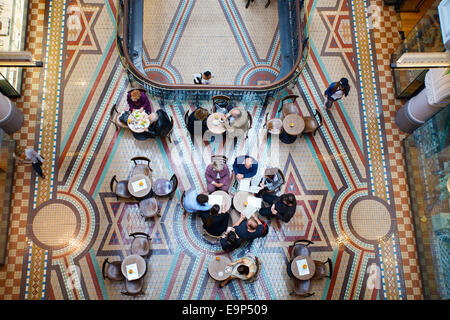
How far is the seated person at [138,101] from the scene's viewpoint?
777 cm

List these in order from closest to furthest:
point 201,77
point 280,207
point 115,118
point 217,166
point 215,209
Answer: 1. point 215,209
2. point 280,207
3. point 217,166
4. point 115,118
5. point 201,77

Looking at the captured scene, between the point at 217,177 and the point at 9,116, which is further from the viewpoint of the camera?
the point at 9,116

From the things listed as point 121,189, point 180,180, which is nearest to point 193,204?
point 180,180

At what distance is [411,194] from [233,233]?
13.8 feet

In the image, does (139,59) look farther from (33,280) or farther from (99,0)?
(33,280)

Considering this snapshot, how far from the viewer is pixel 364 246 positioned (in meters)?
8.00

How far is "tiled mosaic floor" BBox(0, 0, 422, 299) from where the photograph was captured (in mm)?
7625

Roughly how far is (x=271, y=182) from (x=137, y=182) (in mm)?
2812

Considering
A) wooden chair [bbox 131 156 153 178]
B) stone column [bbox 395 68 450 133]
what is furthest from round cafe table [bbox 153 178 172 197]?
stone column [bbox 395 68 450 133]

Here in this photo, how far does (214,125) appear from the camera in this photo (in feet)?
26.2

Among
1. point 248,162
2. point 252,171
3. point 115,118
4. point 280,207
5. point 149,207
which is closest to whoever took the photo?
point 280,207

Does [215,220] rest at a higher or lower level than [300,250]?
higher

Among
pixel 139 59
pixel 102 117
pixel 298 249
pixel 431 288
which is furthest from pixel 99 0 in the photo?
pixel 431 288

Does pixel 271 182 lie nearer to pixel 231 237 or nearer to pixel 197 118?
pixel 231 237
